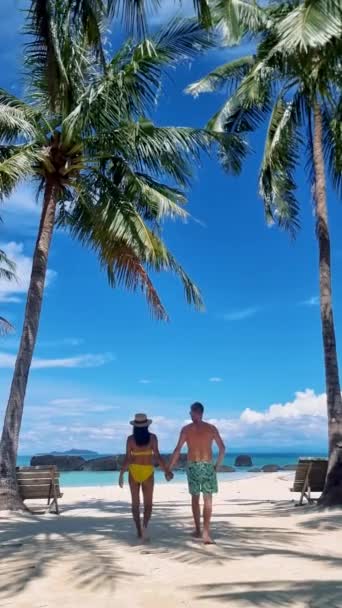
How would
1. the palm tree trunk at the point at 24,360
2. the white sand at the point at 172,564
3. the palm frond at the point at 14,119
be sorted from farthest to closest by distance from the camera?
the palm frond at the point at 14,119, the palm tree trunk at the point at 24,360, the white sand at the point at 172,564

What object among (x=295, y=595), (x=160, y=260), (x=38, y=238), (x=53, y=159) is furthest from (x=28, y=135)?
(x=295, y=595)

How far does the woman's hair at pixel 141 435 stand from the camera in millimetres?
7234

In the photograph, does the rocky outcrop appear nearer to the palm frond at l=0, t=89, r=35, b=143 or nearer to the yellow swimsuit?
the palm frond at l=0, t=89, r=35, b=143

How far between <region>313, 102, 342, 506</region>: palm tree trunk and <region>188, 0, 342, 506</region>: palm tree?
0.02 m

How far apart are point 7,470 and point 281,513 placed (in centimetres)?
491

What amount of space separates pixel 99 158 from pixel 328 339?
616 centimetres

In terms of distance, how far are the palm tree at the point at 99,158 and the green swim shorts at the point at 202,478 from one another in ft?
17.6

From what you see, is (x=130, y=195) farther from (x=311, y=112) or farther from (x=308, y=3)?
(x=308, y=3)

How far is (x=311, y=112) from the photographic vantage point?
13.2 meters

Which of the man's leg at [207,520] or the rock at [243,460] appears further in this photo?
the rock at [243,460]

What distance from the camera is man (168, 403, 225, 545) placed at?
6.98 m

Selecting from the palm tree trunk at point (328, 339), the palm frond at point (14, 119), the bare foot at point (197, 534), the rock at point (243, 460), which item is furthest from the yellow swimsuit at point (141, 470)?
the rock at point (243, 460)

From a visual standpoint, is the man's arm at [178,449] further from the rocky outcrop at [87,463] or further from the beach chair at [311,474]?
the rocky outcrop at [87,463]

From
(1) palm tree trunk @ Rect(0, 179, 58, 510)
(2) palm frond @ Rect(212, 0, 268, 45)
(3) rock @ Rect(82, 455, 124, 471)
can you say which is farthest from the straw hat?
(3) rock @ Rect(82, 455, 124, 471)
